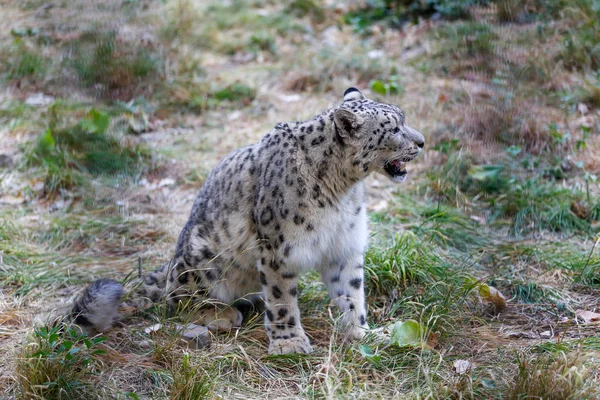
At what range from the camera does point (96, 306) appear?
16.2 feet

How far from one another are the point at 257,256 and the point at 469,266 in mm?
1846

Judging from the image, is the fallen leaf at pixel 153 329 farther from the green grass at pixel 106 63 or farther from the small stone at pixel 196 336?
the green grass at pixel 106 63

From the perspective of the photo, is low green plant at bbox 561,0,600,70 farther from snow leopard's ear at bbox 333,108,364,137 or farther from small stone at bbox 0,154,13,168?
small stone at bbox 0,154,13,168

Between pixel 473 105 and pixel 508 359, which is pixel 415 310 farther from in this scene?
pixel 473 105

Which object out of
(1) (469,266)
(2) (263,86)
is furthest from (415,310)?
(2) (263,86)

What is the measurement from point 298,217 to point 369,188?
10.2 feet

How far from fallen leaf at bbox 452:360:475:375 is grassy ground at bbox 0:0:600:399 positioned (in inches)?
0.6

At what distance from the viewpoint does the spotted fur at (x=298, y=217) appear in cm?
510

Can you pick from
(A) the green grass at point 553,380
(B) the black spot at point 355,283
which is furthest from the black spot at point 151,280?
(A) the green grass at point 553,380

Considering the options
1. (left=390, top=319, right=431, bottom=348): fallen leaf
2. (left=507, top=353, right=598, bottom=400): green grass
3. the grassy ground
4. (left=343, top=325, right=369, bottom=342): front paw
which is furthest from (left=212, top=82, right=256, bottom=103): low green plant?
(left=507, top=353, right=598, bottom=400): green grass

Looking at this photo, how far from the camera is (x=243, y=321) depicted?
5.86 meters

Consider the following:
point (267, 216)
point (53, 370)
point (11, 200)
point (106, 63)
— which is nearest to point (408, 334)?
point (267, 216)

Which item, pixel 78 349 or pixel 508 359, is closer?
pixel 78 349

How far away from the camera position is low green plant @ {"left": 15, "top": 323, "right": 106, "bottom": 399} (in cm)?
431
